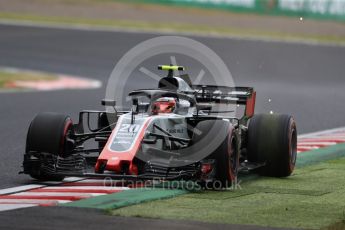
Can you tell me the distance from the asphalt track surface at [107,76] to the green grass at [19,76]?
65.6 inches

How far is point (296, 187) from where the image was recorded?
11305 millimetres

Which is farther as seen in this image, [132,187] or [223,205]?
[132,187]

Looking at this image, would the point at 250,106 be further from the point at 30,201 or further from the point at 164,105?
the point at 30,201

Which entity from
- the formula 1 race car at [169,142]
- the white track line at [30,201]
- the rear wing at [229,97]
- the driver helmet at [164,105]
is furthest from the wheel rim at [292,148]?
the white track line at [30,201]

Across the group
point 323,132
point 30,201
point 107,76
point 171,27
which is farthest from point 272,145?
point 171,27

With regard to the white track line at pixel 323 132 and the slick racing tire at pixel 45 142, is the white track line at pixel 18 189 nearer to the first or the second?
the slick racing tire at pixel 45 142

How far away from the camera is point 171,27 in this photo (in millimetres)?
45500

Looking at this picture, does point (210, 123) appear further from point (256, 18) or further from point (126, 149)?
point (256, 18)

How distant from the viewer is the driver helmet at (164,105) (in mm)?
11781

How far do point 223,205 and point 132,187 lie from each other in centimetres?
141

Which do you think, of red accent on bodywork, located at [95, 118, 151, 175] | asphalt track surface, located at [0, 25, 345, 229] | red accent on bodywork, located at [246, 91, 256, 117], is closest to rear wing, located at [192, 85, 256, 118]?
red accent on bodywork, located at [246, 91, 256, 117]

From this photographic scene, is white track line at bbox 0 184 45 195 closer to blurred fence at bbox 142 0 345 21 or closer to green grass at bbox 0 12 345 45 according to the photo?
green grass at bbox 0 12 345 45

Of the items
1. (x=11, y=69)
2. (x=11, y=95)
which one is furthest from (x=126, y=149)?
(x=11, y=69)

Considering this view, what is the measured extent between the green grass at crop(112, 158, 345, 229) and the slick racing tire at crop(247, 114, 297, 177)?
17cm
